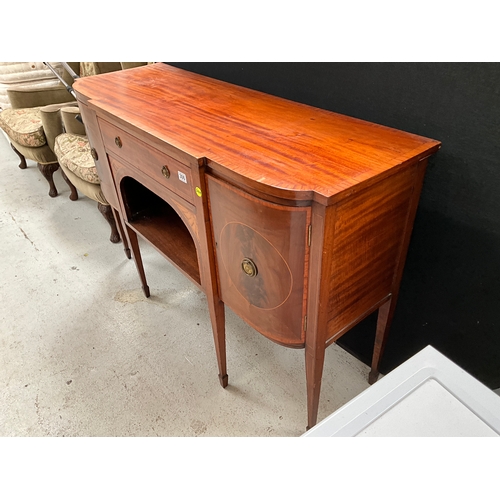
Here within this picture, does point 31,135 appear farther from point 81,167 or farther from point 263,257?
point 263,257

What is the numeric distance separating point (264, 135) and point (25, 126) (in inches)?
91.0

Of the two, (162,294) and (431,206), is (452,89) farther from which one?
(162,294)

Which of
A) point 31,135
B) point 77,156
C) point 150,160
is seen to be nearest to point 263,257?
point 150,160

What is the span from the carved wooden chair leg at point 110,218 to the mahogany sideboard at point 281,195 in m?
0.98

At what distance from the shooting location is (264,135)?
105cm

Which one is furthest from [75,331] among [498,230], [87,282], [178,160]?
[498,230]

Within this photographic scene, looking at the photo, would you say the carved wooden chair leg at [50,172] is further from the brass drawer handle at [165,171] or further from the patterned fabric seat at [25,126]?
the brass drawer handle at [165,171]

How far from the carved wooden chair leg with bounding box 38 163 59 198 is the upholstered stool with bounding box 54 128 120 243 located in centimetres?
39

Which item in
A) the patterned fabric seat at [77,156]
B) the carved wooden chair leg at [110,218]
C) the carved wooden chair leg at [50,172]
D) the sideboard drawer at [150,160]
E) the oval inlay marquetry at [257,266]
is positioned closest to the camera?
the oval inlay marquetry at [257,266]

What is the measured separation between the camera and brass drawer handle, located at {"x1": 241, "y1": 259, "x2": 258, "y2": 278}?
103cm

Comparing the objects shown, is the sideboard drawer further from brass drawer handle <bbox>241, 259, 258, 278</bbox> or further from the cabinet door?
brass drawer handle <bbox>241, 259, 258, 278</bbox>

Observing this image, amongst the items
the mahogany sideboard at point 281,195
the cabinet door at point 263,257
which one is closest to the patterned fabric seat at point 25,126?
the mahogany sideboard at point 281,195

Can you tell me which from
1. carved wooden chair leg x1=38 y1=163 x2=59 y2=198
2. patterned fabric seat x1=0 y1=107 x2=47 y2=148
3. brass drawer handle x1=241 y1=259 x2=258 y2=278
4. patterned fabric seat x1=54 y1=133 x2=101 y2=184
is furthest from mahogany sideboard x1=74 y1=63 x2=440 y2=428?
carved wooden chair leg x1=38 y1=163 x2=59 y2=198

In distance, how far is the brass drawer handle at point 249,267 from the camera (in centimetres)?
103
